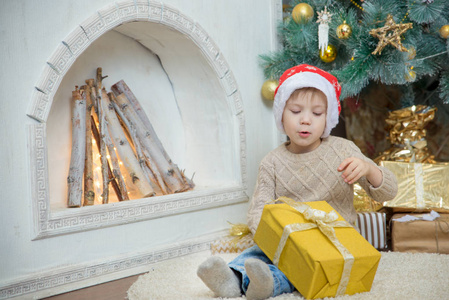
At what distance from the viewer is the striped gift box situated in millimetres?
1819

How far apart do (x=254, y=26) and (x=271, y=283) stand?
4.27 feet

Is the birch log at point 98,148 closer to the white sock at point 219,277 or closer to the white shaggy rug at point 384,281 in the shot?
the white shaggy rug at point 384,281

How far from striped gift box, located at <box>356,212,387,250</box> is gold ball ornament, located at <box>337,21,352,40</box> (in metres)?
0.74

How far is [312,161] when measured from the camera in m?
1.54

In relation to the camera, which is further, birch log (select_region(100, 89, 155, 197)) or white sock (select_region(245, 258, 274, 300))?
birch log (select_region(100, 89, 155, 197))

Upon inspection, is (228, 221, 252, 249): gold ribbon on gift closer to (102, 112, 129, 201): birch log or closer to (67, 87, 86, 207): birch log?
(102, 112, 129, 201): birch log

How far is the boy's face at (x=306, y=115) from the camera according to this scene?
4.88 feet

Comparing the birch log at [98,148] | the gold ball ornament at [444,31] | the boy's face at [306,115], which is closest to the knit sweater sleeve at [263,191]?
the boy's face at [306,115]

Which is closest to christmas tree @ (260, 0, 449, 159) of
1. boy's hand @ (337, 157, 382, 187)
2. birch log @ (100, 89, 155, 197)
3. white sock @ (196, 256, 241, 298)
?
boy's hand @ (337, 157, 382, 187)

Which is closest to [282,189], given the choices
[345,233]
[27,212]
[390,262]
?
[345,233]

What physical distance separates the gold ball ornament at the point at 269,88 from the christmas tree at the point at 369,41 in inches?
1.5

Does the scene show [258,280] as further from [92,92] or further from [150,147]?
[92,92]

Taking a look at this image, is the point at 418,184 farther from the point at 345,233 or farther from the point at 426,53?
the point at 345,233

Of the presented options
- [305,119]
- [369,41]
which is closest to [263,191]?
[305,119]
